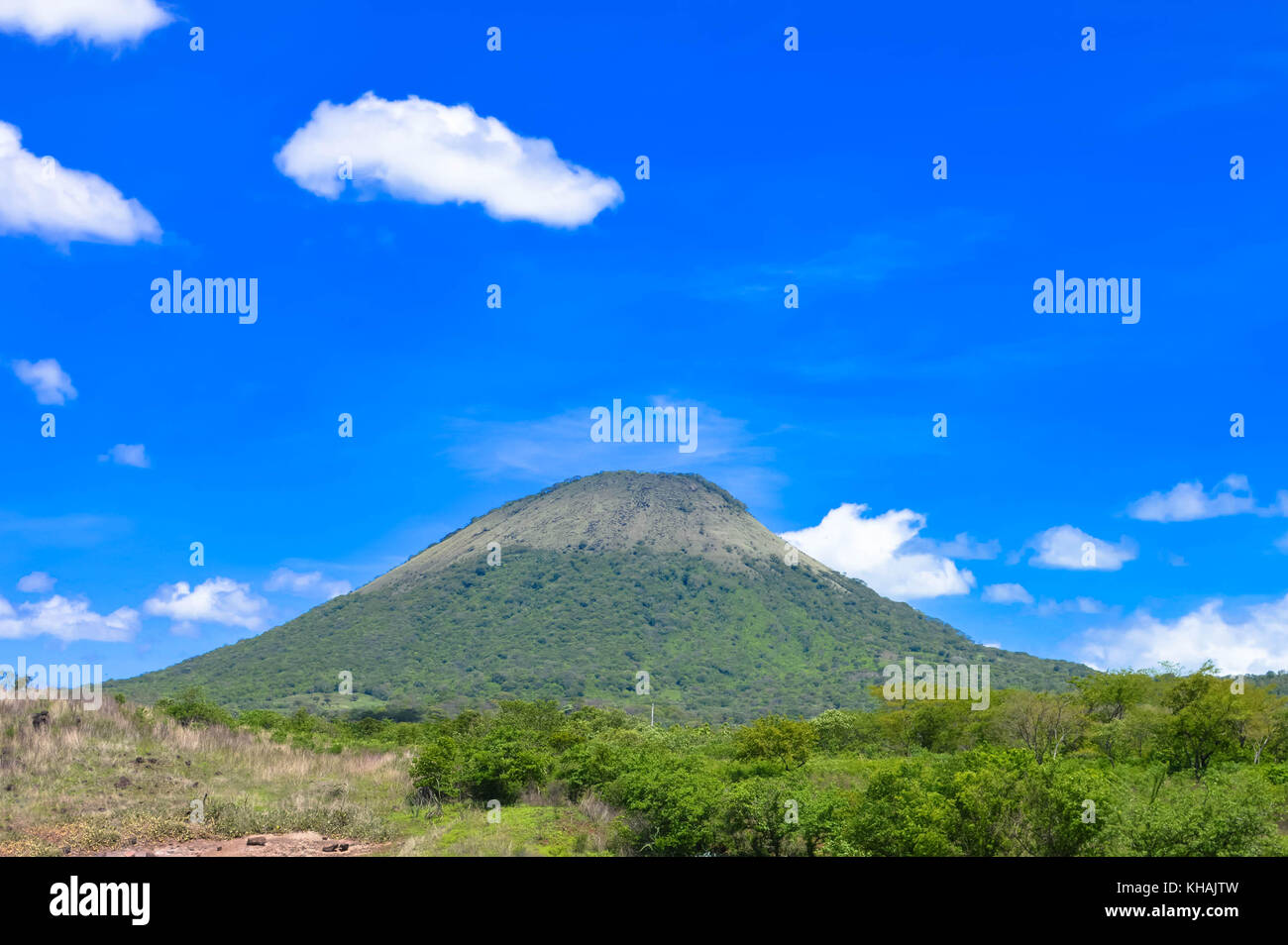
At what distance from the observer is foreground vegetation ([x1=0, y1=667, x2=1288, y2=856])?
16.8m

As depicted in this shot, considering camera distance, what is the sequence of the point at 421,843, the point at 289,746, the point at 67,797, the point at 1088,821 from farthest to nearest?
the point at 289,746, the point at 67,797, the point at 421,843, the point at 1088,821

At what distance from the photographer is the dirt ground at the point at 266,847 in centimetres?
1855

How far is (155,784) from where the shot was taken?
77.0 ft

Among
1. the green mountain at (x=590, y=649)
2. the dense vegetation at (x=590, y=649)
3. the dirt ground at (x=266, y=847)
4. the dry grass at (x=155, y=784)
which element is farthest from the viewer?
the dense vegetation at (x=590, y=649)

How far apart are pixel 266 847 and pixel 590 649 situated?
5962 inches

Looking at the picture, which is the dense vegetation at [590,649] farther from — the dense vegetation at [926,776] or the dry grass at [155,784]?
the dry grass at [155,784]

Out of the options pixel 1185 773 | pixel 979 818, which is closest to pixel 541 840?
pixel 979 818

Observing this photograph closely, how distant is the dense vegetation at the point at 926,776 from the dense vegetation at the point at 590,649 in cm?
7407

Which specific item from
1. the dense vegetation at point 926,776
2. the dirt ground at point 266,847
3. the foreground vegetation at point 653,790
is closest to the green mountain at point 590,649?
the dense vegetation at point 926,776

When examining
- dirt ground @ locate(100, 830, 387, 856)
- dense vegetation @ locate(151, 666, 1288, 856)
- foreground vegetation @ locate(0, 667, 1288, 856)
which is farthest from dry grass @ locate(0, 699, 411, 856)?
dense vegetation @ locate(151, 666, 1288, 856)

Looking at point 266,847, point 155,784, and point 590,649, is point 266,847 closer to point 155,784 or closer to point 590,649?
point 155,784

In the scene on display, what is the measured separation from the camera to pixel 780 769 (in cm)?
2895
